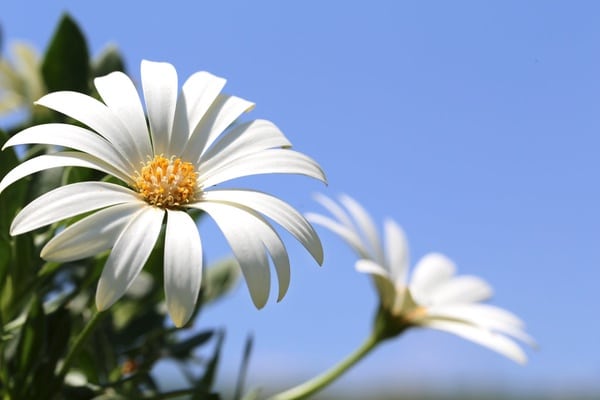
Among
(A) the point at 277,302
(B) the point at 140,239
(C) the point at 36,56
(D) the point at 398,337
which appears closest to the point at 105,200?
(B) the point at 140,239

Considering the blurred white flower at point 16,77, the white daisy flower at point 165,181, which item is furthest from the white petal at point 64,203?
the blurred white flower at point 16,77

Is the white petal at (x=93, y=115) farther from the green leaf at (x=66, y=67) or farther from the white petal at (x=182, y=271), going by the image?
the green leaf at (x=66, y=67)

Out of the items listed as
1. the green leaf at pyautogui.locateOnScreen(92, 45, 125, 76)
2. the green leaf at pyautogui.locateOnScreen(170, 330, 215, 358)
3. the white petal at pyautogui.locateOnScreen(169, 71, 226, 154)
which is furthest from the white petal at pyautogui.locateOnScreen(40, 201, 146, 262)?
the green leaf at pyautogui.locateOnScreen(92, 45, 125, 76)

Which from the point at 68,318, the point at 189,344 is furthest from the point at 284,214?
the point at 189,344

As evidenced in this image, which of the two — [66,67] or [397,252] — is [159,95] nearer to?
[66,67]

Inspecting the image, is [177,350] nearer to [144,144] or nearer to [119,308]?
[119,308]

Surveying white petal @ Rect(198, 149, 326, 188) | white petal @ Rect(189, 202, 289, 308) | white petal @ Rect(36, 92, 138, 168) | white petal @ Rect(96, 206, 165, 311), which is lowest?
white petal @ Rect(96, 206, 165, 311)

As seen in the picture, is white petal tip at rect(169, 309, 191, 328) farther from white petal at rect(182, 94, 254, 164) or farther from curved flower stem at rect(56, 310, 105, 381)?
white petal at rect(182, 94, 254, 164)
